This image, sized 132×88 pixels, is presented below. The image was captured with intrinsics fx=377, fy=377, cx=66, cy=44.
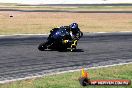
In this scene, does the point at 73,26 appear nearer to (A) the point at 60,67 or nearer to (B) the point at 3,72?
(A) the point at 60,67

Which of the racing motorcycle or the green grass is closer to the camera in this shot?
the green grass

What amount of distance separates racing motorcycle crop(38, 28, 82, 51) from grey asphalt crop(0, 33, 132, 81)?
0.53 m

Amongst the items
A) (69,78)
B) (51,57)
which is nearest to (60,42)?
(51,57)

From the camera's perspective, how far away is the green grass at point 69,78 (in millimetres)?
13609

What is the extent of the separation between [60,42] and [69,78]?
798cm

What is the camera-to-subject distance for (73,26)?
75.5 ft

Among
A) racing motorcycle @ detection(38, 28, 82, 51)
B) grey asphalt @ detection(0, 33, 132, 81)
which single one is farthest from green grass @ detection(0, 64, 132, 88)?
racing motorcycle @ detection(38, 28, 82, 51)

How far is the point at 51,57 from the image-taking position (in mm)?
20359

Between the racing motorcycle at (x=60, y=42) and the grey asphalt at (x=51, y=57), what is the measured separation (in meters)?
0.53

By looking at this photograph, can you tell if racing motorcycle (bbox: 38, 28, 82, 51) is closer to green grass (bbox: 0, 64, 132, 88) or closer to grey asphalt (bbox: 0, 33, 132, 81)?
grey asphalt (bbox: 0, 33, 132, 81)

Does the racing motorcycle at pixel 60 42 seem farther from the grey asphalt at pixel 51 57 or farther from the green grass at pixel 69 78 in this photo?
the green grass at pixel 69 78

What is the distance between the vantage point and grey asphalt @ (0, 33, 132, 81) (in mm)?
16844

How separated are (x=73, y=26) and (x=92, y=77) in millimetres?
8179

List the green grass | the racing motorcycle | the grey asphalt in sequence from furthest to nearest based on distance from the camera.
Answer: the racing motorcycle
the grey asphalt
the green grass
